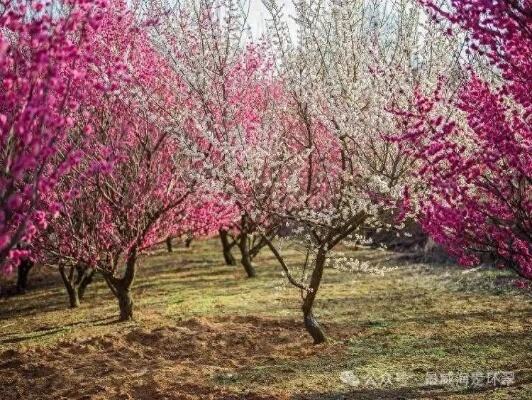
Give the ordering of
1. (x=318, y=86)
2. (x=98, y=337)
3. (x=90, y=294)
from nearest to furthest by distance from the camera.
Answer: (x=318, y=86)
(x=98, y=337)
(x=90, y=294)

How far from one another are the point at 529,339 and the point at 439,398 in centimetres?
307

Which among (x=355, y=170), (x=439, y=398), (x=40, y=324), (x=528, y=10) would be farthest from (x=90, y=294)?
(x=528, y=10)

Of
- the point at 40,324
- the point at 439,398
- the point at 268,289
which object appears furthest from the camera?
the point at 268,289

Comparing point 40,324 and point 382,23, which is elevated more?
point 382,23

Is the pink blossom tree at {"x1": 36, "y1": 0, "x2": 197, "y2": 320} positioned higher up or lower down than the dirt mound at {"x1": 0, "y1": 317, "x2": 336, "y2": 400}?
higher up

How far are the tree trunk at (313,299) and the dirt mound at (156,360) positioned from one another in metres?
0.24

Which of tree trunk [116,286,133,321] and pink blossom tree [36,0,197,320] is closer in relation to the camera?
pink blossom tree [36,0,197,320]

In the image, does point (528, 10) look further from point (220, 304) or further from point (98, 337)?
point (220, 304)

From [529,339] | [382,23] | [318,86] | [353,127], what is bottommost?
[529,339]

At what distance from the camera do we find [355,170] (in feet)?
32.0

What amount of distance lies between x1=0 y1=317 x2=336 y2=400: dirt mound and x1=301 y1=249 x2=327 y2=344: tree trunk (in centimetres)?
24

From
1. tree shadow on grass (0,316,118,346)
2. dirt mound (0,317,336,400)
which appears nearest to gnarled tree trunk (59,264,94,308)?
tree shadow on grass (0,316,118,346)

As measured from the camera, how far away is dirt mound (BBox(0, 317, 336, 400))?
7527mm

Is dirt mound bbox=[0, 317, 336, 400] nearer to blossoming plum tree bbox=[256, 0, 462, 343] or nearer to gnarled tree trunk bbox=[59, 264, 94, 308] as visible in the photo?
blossoming plum tree bbox=[256, 0, 462, 343]
